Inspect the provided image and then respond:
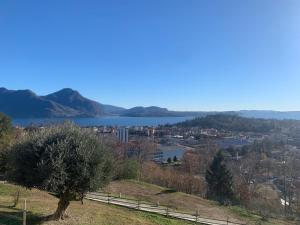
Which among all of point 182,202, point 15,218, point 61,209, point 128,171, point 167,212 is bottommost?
point 182,202

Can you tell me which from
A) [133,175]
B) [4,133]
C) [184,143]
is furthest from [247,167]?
[184,143]

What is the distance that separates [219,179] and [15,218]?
40740 millimetres

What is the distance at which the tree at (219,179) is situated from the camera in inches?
2112

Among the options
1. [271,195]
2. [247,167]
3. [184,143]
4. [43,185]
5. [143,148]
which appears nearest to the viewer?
[43,185]

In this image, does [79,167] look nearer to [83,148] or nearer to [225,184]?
[83,148]

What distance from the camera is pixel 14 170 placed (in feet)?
52.0

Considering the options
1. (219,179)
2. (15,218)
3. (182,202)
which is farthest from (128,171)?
(15,218)

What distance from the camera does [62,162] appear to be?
1480 cm

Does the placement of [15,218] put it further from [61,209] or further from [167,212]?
[167,212]

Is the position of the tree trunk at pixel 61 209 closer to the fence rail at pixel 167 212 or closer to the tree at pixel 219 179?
the fence rail at pixel 167 212

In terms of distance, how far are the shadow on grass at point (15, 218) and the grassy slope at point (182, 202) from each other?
630 inches

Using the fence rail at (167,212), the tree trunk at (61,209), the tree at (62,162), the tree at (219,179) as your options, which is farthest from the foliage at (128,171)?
the tree at (62,162)

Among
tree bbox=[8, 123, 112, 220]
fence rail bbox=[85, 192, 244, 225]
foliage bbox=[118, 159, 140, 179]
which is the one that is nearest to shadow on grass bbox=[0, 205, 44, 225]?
tree bbox=[8, 123, 112, 220]

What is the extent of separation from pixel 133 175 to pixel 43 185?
30.9m
